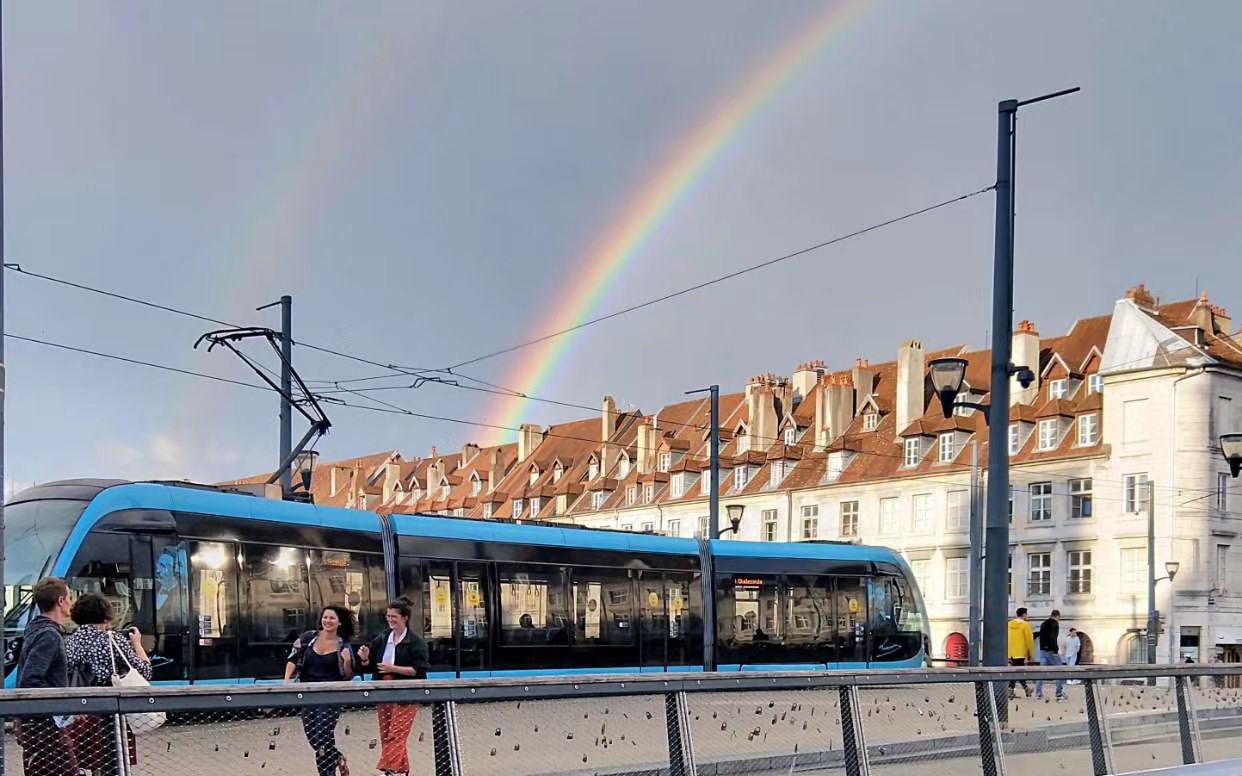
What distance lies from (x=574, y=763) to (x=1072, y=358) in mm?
61182

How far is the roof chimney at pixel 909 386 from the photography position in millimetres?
68188

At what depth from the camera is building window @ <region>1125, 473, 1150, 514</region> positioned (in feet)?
184

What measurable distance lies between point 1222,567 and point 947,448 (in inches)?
526

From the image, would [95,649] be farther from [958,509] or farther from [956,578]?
[958,509]

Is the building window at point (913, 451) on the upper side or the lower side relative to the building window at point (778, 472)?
upper

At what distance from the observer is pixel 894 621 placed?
29.0 metres

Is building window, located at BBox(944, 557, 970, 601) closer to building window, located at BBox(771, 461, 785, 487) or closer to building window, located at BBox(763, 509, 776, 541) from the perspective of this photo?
building window, located at BBox(763, 509, 776, 541)

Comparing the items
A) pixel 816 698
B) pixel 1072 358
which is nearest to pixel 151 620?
pixel 816 698

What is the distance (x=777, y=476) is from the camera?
72.6 m

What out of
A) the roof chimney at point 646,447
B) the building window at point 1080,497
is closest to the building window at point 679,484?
the roof chimney at point 646,447

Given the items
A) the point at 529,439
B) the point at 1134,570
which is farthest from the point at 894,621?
the point at 529,439

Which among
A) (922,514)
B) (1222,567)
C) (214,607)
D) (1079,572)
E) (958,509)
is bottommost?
(1079,572)

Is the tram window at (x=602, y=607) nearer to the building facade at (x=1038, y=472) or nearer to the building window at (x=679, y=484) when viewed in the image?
the building facade at (x=1038, y=472)

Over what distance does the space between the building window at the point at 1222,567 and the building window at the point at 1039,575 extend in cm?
673
